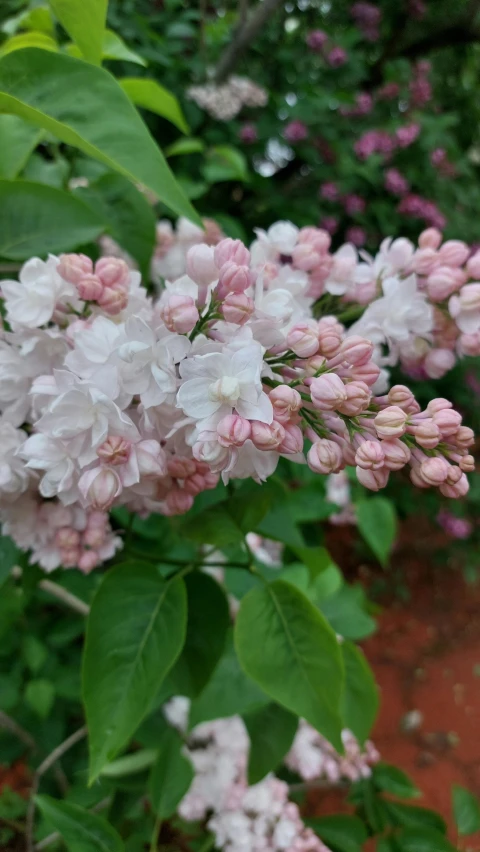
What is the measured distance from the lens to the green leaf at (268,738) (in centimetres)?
62

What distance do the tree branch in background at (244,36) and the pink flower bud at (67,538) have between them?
4.08 feet

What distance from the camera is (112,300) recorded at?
17.0 inches

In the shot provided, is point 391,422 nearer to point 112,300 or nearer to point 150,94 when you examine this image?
point 112,300

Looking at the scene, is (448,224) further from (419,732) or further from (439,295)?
(439,295)

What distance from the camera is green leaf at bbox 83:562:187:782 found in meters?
0.43

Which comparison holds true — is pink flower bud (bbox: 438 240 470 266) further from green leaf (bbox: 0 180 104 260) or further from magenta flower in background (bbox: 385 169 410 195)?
magenta flower in background (bbox: 385 169 410 195)

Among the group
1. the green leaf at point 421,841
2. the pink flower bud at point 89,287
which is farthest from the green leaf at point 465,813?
the pink flower bud at point 89,287

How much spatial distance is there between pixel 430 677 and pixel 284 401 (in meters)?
2.23

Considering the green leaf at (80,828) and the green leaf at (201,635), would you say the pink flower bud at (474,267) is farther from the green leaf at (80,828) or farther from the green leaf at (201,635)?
the green leaf at (80,828)

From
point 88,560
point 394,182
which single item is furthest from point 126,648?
point 394,182

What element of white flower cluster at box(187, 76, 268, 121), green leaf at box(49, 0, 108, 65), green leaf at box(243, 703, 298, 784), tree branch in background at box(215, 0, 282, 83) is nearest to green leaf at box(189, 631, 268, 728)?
green leaf at box(243, 703, 298, 784)

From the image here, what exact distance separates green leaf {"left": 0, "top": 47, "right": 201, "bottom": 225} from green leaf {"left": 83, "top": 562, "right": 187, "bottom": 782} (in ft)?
0.95

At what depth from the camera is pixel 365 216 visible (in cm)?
223

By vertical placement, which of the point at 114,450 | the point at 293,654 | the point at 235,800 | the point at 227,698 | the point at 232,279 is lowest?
the point at 235,800
